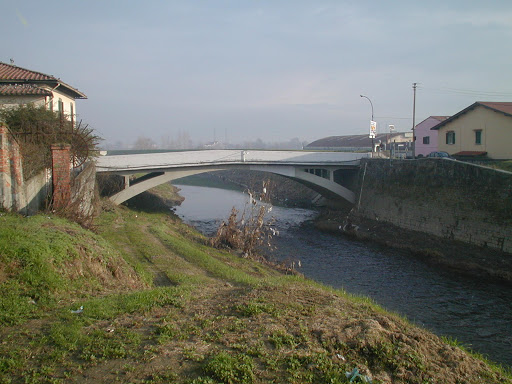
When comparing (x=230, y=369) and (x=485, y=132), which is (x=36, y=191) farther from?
(x=485, y=132)

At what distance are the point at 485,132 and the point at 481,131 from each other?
0.43m

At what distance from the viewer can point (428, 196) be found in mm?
24188

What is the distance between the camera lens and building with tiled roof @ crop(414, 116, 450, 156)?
135 ft

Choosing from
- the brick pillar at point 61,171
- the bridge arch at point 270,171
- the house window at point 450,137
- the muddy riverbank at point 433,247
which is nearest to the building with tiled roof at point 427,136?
the house window at point 450,137

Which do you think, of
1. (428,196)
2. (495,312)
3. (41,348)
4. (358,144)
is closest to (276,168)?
(428,196)

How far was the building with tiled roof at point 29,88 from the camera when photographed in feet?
69.9

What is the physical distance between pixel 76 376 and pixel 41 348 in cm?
83

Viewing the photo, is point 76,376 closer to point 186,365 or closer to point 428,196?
point 186,365

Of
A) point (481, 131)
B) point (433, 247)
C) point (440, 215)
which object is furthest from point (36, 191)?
point (481, 131)

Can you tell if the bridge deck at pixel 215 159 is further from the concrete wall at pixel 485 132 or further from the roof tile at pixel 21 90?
the concrete wall at pixel 485 132

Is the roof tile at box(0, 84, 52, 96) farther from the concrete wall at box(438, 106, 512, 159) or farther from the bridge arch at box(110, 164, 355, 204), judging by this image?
the concrete wall at box(438, 106, 512, 159)

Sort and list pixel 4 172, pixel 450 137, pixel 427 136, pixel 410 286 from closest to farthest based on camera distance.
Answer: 1. pixel 4 172
2. pixel 410 286
3. pixel 450 137
4. pixel 427 136

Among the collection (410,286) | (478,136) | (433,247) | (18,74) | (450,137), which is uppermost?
(18,74)

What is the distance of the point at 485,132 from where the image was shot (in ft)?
98.7
